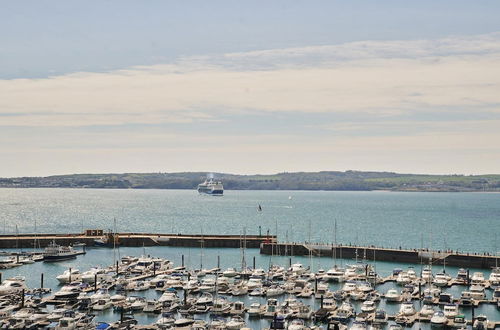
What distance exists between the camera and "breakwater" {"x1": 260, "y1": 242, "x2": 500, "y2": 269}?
81.8m

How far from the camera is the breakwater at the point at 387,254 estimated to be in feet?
268

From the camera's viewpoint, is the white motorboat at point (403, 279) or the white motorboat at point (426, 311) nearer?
the white motorboat at point (426, 311)

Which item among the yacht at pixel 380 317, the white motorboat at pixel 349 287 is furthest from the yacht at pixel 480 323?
the white motorboat at pixel 349 287

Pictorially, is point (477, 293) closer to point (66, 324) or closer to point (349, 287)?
point (349, 287)

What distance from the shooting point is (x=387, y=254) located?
8888 centimetres

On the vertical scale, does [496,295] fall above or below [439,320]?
above

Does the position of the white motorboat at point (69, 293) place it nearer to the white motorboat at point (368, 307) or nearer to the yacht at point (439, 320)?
the white motorboat at point (368, 307)

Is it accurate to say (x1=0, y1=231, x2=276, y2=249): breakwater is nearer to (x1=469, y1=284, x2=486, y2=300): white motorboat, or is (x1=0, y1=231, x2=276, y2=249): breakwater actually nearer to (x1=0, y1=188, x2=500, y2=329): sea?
(x1=0, y1=188, x2=500, y2=329): sea

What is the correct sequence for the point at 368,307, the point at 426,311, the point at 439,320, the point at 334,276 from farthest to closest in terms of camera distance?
the point at 334,276, the point at 368,307, the point at 426,311, the point at 439,320

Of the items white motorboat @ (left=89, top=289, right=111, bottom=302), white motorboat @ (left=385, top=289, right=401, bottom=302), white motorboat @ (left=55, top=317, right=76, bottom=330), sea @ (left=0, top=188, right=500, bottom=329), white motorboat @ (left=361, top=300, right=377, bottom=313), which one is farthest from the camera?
sea @ (left=0, top=188, right=500, bottom=329)

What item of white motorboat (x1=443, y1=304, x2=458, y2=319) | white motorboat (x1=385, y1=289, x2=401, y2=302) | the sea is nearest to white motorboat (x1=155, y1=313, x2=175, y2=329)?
the sea

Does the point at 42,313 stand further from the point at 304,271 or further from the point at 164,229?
the point at 164,229

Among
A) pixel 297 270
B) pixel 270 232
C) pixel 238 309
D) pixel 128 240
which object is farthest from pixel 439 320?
pixel 270 232

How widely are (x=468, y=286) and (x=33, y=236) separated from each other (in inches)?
2463
